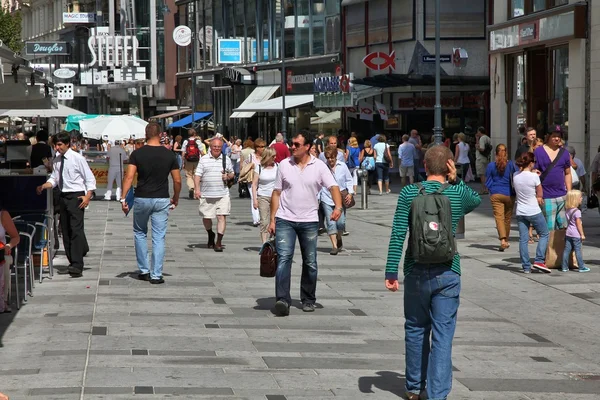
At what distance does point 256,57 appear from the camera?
5778 cm

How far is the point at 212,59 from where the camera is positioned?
214ft

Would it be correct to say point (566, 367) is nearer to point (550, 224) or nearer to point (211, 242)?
point (550, 224)

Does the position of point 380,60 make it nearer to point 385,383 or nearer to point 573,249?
point 573,249

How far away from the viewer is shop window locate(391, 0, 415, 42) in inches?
1615

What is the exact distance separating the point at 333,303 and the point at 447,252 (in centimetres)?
487

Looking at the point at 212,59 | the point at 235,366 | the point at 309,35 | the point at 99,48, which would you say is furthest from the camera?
the point at 99,48

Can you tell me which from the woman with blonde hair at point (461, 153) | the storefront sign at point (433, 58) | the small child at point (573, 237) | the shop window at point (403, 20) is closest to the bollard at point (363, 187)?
the woman with blonde hair at point (461, 153)

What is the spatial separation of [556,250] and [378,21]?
1147 inches

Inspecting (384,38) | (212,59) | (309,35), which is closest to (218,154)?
(384,38)

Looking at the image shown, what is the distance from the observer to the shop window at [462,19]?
1587 inches

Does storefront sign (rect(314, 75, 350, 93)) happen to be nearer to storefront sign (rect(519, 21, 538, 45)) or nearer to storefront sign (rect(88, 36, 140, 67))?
storefront sign (rect(519, 21, 538, 45))

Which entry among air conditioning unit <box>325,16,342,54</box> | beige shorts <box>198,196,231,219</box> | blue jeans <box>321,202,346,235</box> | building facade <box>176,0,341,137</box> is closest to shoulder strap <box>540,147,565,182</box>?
blue jeans <box>321,202,346,235</box>

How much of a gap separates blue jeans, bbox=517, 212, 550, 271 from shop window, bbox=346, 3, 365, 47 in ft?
98.5

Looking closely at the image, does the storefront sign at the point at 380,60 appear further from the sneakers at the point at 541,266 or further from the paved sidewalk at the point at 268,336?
the sneakers at the point at 541,266
